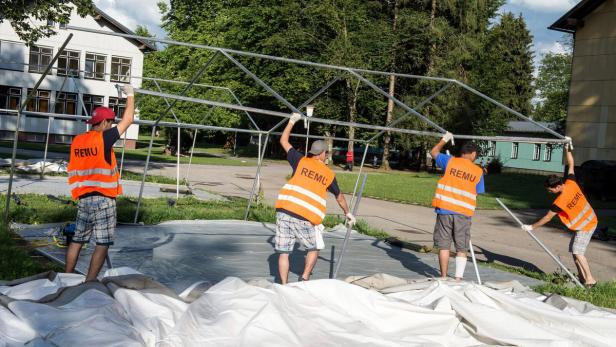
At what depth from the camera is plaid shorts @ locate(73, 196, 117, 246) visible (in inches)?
264

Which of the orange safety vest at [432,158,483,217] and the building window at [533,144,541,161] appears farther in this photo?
the building window at [533,144,541,161]

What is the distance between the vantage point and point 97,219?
6723 millimetres

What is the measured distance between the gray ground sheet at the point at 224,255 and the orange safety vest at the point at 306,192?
1393 millimetres

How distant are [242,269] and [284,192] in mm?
1946

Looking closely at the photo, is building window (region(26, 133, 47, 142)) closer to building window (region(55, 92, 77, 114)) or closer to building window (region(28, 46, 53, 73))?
building window (region(55, 92, 77, 114))

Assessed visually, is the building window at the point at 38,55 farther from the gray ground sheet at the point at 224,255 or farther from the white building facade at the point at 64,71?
the gray ground sheet at the point at 224,255

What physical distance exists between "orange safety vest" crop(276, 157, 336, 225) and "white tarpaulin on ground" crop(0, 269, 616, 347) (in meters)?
1.37

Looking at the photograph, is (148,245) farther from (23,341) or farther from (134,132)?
(134,132)

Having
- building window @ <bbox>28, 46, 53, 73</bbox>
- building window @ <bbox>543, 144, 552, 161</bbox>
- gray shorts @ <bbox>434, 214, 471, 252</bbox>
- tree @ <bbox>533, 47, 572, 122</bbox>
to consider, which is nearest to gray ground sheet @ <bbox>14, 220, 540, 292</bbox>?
gray shorts @ <bbox>434, 214, 471, 252</bbox>

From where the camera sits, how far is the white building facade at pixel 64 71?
42781 millimetres

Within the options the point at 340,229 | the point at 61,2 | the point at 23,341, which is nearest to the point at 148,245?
the point at 340,229

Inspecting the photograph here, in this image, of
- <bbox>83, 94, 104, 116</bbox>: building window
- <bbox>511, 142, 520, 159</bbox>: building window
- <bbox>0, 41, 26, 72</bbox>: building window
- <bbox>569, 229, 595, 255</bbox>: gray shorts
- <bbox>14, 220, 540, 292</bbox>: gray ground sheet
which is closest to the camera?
<bbox>14, 220, 540, 292</bbox>: gray ground sheet

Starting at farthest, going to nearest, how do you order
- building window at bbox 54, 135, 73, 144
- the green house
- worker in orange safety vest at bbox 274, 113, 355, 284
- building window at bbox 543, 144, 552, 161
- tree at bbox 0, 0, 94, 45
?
building window at bbox 543, 144, 552, 161, the green house, building window at bbox 54, 135, 73, 144, tree at bbox 0, 0, 94, 45, worker in orange safety vest at bbox 274, 113, 355, 284

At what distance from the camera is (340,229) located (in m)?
13.2
